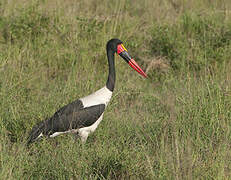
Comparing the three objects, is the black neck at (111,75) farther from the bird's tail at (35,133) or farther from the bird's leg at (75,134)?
the bird's tail at (35,133)

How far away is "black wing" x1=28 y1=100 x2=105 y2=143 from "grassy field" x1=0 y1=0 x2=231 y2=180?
14 cm

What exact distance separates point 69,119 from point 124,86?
4.23ft

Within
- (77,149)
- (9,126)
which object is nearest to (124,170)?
(77,149)

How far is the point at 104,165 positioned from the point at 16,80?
2024mm

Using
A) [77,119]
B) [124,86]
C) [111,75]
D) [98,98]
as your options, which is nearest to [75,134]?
[77,119]

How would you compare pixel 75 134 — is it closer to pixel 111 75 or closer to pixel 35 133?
pixel 35 133

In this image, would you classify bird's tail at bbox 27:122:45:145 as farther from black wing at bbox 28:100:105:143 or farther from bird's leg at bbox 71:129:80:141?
bird's leg at bbox 71:129:80:141

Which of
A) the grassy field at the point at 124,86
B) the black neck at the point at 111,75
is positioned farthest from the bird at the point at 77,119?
the grassy field at the point at 124,86

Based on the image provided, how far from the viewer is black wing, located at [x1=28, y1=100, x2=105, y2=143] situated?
157 inches

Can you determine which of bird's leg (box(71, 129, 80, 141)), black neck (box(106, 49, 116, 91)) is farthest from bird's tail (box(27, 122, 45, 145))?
black neck (box(106, 49, 116, 91))

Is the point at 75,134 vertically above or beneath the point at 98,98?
beneath

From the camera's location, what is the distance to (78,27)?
621 centimetres

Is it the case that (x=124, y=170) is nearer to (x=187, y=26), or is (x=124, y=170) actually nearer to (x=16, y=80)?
(x=16, y=80)

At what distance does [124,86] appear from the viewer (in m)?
5.27
